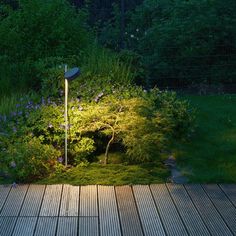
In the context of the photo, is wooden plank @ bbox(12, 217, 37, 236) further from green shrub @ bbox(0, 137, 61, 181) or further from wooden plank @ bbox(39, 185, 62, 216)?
green shrub @ bbox(0, 137, 61, 181)

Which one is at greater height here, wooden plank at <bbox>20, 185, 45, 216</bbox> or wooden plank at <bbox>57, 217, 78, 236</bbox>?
wooden plank at <bbox>57, 217, 78, 236</bbox>

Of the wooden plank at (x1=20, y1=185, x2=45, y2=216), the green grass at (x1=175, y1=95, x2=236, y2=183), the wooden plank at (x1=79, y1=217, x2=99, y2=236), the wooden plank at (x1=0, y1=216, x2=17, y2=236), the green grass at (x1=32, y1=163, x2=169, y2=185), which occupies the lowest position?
the green grass at (x1=175, y1=95, x2=236, y2=183)

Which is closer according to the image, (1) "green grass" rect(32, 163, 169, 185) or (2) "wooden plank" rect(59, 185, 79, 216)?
(2) "wooden plank" rect(59, 185, 79, 216)

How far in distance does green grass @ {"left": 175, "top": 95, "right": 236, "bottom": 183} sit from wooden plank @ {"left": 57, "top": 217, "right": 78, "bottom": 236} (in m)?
1.50

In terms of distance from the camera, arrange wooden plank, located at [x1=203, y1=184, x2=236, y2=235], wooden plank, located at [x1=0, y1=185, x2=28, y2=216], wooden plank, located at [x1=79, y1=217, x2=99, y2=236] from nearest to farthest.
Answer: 1. wooden plank, located at [x1=79, y1=217, x2=99, y2=236]
2. wooden plank, located at [x1=203, y1=184, x2=236, y2=235]
3. wooden plank, located at [x1=0, y1=185, x2=28, y2=216]

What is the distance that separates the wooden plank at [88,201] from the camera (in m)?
4.84

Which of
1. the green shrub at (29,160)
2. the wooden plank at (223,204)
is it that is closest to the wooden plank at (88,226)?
the wooden plank at (223,204)

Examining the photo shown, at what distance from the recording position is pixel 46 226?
4.54 m

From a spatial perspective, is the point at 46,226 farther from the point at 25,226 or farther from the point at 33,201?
the point at 33,201

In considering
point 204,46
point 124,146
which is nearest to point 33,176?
point 124,146

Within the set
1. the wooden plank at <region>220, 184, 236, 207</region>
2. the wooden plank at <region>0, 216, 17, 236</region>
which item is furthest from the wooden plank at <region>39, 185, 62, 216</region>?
the wooden plank at <region>220, 184, 236, 207</region>

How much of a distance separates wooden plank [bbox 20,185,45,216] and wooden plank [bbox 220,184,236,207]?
5.38ft

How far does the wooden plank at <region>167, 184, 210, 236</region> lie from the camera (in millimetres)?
4500

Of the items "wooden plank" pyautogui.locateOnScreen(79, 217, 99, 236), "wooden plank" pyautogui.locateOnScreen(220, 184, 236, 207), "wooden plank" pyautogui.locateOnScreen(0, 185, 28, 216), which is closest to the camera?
"wooden plank" pyautogui.locateOnScreen(79, 217, 99, 236)
